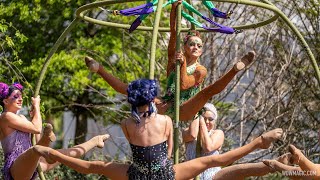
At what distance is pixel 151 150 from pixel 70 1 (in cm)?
790

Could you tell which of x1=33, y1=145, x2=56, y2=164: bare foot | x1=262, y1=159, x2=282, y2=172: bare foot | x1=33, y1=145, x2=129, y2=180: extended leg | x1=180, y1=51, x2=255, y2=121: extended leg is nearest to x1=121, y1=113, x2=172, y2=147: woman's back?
x1=33, y1=145, x2=129, y2=180: extended leg

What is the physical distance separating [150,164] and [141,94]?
0.47 meters

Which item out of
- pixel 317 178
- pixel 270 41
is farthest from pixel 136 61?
pixel 317 178

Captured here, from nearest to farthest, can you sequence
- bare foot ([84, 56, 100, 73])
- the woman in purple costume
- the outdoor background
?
the woman in purple costume, bare foot ([84, 56, 100, 73]), the outdoor background

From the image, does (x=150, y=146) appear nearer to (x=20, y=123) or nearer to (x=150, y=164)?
(x=150, y=164)

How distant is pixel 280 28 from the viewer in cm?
1147

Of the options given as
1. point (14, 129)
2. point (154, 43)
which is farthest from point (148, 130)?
point (14, 129)

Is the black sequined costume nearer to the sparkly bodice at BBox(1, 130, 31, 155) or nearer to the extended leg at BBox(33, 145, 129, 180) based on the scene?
the extended leg at BBox(33, 145, 129, 180)

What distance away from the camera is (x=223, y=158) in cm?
578

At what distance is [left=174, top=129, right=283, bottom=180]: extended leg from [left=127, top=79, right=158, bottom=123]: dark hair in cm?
47

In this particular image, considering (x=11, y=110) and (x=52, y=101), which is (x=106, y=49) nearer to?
(x=52, y=101)

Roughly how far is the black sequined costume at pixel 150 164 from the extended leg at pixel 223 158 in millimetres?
118

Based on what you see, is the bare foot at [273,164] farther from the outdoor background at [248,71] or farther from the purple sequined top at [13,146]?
the outdoor background at [248,71]

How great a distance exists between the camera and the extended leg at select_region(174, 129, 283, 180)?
5.66 meters
